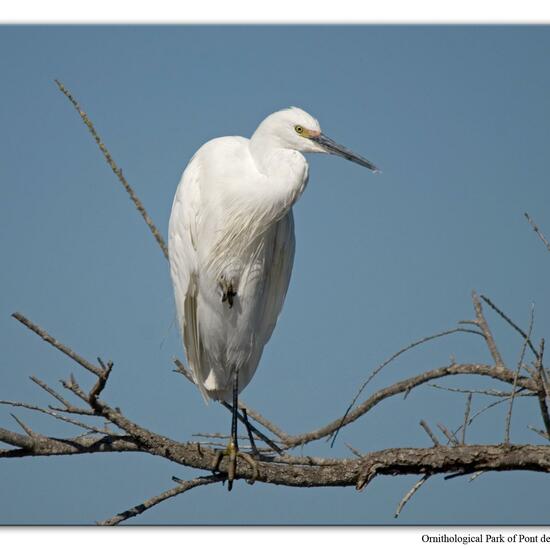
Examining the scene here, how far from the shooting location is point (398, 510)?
2066mm

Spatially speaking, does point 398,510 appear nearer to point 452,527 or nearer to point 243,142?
point 452,527

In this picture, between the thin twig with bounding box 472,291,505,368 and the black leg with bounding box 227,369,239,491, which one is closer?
the thin twig with bounding box 472,291,505,368

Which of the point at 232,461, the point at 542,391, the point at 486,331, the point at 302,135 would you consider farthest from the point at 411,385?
the point at 302,135

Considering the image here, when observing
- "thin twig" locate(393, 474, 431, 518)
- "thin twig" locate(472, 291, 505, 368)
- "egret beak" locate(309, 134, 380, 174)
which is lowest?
"thin twig" locate(393, 474, 431, 518)

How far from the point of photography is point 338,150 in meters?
3.22

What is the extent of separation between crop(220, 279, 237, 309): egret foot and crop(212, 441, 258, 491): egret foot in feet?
2.11

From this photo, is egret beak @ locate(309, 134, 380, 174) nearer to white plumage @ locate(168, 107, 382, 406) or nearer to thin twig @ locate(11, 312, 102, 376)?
white plumage @ locate(168, 107, 382, 406)

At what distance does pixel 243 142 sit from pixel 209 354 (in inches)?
37.5

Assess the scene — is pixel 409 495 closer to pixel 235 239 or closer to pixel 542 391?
pixel 542 391

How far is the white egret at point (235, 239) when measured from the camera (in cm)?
322

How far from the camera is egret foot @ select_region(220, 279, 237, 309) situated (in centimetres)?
335

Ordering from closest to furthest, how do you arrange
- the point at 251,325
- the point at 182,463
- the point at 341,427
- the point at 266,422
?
the point at 182,463, the point at 341,427, the point at 266,422, the point at 251,325

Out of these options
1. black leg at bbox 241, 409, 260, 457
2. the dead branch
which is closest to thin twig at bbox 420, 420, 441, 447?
the dead branch
